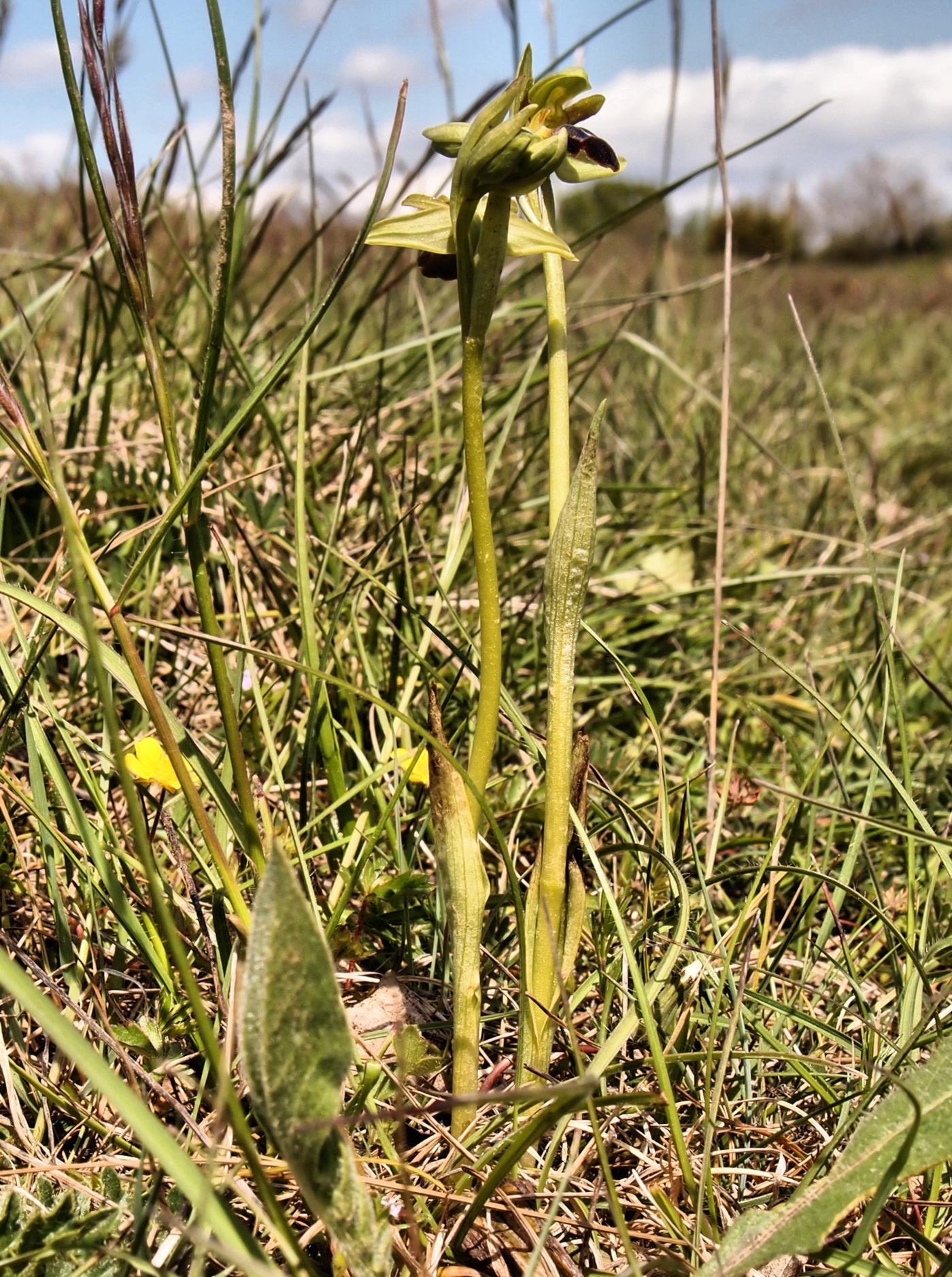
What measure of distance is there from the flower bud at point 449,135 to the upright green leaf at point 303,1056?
69 centimetres

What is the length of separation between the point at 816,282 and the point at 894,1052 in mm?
8144

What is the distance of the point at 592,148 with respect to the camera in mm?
990

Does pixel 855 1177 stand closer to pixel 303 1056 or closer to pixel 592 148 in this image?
pixel 303 1056

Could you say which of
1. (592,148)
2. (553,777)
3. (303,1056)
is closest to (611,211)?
(592,148)

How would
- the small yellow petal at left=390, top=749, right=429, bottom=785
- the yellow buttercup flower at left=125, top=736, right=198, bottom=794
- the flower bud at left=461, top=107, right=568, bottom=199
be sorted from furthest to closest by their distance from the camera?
1. the small yellow petal at left=390, top=749, right=429, bottom=785
2. the yellow buttercup flower at left=125, top=736, right=198, bottom=794
3. the flower bud at left=461, top=107, right=568, bottom=199

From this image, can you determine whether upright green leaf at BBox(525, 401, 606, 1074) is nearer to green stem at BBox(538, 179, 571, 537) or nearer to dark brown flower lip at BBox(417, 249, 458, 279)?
green stem at BBox(538, 179, 571, 537)

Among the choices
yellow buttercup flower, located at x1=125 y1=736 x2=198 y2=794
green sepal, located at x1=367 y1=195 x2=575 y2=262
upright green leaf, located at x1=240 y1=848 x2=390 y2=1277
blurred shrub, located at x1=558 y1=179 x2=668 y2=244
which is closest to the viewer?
upright green leaf, located at x1=240 y1=848 x2=390 y2=1277

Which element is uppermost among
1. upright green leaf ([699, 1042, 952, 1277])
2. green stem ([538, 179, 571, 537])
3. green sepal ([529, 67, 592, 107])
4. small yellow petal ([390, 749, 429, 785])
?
green sepal ([529, 67, 592, 107])

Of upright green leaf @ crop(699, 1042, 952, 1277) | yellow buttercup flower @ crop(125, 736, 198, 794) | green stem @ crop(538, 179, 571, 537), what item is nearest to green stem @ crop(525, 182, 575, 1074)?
green stem @ crop(538, 179, 571, 537)

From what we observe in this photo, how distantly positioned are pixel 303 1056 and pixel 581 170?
0.86m

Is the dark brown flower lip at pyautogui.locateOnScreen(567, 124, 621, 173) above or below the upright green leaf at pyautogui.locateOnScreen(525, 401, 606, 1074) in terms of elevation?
above

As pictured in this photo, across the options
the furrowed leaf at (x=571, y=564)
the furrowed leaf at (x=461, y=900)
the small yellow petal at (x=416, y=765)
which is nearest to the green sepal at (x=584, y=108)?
A: the furrowed leaf at (x=571, y=564)

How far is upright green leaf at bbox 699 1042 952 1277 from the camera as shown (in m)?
0.74

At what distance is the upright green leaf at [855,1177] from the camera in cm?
74
